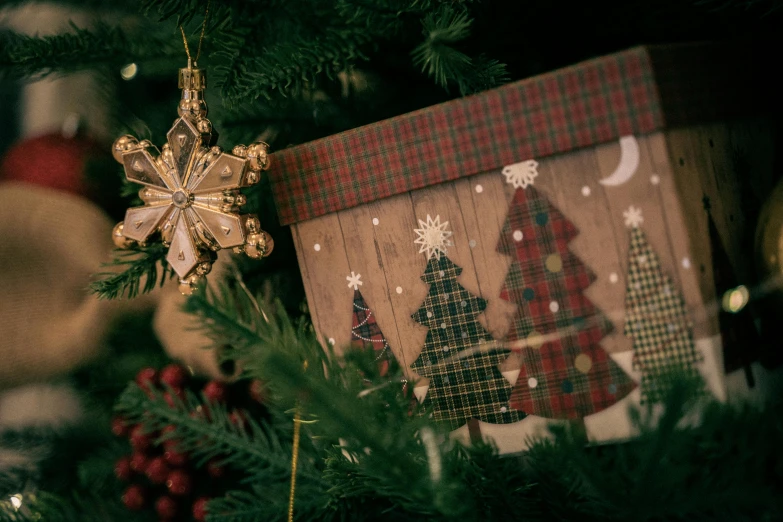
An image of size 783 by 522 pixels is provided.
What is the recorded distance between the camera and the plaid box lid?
470 mm

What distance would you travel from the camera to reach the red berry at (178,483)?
0.69 metres

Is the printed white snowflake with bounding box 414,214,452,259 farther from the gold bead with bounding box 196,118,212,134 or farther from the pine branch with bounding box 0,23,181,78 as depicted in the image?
the pine branch with bounding box 0,23,181,78

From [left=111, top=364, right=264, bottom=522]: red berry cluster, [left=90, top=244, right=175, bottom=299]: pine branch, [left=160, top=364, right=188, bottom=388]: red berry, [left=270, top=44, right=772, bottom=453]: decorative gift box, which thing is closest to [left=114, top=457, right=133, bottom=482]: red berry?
[left=111, top=364, right=264, bottom=522]: red berry cluster

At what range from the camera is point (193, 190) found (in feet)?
1.91

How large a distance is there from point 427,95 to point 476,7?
0.35 feet

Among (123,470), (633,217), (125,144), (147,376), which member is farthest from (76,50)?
(633,217)

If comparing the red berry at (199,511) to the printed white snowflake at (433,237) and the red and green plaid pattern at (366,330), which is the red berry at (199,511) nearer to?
the red and green plaid pattern at (366,330)

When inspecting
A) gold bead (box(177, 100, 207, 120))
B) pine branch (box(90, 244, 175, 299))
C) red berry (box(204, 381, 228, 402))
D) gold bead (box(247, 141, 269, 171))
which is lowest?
red berry (box(204, 381, 228, 402))

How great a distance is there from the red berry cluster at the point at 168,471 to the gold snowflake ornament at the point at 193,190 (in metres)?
0.17

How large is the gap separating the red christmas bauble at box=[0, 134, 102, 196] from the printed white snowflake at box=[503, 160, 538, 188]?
1.93 ft

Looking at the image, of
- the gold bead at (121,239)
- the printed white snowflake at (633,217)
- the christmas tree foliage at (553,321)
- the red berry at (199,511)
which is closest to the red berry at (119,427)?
the red berry at (199,511)

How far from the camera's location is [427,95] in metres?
0.68

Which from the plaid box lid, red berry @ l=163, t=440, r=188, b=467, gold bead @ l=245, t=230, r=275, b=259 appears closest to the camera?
the plaid box lid

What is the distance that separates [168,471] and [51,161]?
1.43 feet
